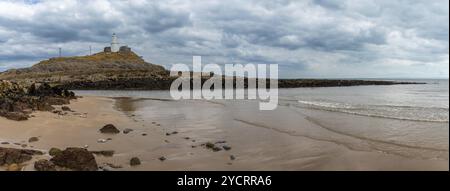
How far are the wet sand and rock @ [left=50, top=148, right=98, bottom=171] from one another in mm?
562

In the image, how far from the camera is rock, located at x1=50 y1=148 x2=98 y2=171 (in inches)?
306

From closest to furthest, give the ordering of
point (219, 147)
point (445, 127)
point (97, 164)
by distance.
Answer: point (97, 164) → point (219, 147) → point (445, 127)

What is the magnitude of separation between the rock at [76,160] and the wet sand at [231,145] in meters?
0.56

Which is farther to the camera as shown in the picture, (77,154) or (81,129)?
(81,129)

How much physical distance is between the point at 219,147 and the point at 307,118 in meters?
8.65

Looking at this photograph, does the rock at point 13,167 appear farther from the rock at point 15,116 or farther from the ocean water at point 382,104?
the ocean water at point 382,104

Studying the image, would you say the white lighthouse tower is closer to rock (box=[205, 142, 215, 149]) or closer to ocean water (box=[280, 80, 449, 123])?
ocean water (box=[280, 80, 449, 123])

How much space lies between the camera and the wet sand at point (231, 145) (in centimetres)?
856

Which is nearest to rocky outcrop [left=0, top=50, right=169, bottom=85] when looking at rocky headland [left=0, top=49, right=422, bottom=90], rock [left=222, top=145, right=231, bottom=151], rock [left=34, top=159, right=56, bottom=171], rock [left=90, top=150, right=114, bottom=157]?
rocky headland [left=0, top=49, right=422, bottom=90]

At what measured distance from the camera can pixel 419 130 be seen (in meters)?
13.8

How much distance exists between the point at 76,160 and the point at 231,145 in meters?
4.52
